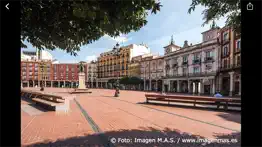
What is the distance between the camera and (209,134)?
14.5 feet

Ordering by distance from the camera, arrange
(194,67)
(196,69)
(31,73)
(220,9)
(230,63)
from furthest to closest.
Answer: (31,73) < (194,67) < (196,69) < (230,63) < (220,9)

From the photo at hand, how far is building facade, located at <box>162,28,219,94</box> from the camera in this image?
30241 mm

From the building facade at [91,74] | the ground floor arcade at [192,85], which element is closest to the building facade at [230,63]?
the ground floor arcade at [192,85]

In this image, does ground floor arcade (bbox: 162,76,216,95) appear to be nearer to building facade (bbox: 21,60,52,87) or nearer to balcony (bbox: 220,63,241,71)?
balcony (bbox: 220,63,241,71)

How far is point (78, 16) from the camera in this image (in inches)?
90.5

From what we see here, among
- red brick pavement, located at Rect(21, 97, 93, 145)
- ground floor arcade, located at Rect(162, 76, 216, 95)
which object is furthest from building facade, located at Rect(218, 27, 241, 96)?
red brick pavement, located at Rect(21, 97, 93, 145)

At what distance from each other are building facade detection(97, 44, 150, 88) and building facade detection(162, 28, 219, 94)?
18353 millimetres

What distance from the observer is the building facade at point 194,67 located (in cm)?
3024

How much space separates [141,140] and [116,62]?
5804cm

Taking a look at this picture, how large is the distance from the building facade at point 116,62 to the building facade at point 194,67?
723 inches

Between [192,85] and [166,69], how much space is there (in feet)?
30.7

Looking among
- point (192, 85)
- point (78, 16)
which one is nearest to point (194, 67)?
point (192, 85)

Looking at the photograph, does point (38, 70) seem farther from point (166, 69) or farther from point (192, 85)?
point (192, 85)

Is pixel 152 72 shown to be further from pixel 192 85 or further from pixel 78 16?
pixel 78 16
